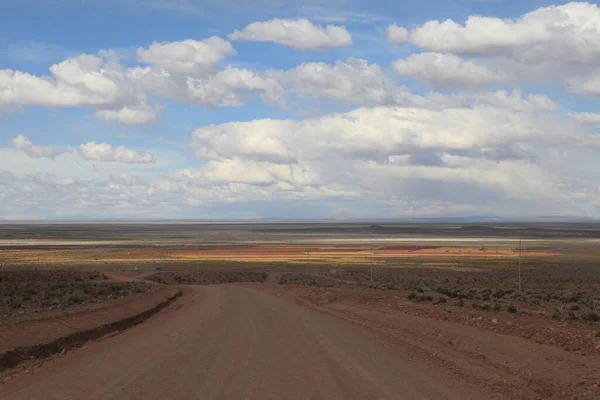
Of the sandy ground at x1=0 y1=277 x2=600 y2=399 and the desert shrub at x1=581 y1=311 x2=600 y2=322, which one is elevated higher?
the sandy ground at x1=0 y1=277 x2=600 y2=399

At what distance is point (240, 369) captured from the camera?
12062 millimetres

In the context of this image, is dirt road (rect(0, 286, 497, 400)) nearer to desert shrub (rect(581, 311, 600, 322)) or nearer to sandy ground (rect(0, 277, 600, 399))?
sandy ground (rect(0, 277, 600, 399))

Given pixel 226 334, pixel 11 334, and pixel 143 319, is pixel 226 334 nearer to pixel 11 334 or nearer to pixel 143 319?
pixel 11 334

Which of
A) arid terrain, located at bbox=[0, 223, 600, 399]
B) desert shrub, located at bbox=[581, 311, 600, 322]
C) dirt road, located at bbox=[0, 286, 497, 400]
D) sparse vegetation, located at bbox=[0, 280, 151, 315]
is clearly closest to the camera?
dirt road, located at bbox=[0, 286, 497, 400]

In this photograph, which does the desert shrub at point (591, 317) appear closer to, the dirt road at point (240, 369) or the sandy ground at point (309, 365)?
the sandy ground at point (309, 365)

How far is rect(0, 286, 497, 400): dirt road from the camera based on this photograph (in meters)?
Result: 10.2

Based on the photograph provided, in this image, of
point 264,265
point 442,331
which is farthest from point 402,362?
point 264,265

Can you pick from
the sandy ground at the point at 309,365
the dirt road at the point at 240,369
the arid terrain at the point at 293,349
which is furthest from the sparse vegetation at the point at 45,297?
the dirt road at the point at 240,369

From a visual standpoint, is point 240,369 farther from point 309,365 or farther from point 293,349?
point 293,349

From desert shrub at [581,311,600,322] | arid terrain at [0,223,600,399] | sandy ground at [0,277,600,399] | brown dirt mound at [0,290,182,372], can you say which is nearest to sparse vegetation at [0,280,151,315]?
arid terrain at [0,223,600,399]

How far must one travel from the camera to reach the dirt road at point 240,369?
1024cm

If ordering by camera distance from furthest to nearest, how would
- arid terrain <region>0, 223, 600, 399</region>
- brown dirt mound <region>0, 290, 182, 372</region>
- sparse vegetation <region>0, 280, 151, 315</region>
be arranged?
sparse vegetation <region>0, 280, 151, 315</region> → brown dirt mound <region>0, 290, 182, 372</region> → arid terrain <region>0, 223, 600, 399</region>

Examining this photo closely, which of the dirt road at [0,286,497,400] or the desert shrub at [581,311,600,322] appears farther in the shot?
the desert shrub at [581,311,600,322]

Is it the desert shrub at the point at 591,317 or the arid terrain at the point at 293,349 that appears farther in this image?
the desert shrub at the point at 591,317
